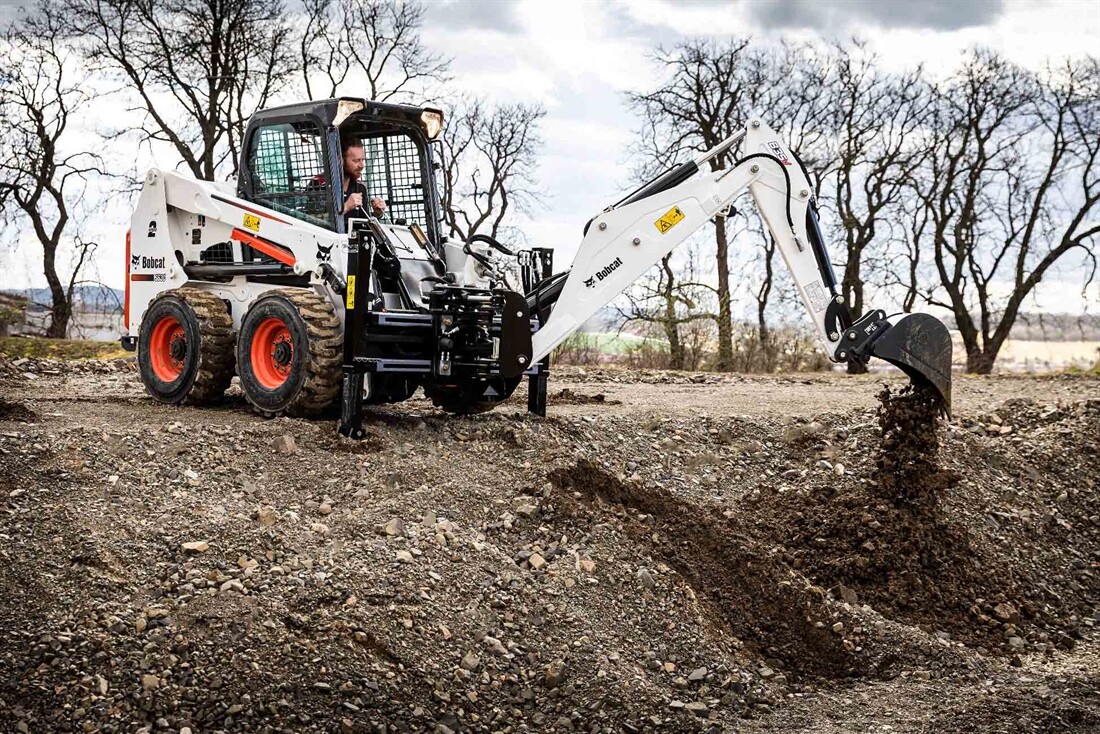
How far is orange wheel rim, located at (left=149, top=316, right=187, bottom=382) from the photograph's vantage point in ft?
35.7

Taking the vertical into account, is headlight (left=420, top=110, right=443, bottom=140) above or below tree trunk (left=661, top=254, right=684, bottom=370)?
above

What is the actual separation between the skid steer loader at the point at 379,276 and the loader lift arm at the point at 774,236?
0.01 meters

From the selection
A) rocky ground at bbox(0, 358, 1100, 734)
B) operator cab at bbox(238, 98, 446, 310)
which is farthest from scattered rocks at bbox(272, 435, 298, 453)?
operator cab at bbox(238, 98, 446, 310)

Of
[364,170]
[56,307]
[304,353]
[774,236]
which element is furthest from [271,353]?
[56,307]

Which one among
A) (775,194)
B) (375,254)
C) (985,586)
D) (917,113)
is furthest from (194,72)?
(985,586)

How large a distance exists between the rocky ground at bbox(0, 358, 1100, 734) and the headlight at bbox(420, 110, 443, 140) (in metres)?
2.55

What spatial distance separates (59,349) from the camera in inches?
760

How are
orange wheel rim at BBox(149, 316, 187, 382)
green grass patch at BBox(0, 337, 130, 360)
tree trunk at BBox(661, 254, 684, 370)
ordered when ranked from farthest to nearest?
tree trunk at BBox(661, 254, 684, 370) → green grass patch at BBox(0, 337, 130, 360) → orange wheel rim at BBox(149, 316, 187, 382)

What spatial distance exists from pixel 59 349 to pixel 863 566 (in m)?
15.2

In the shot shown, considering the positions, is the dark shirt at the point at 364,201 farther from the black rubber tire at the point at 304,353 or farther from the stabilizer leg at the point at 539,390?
the stabilizer leg at the point at 539,390

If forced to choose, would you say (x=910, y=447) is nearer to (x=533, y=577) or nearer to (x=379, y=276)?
(x=533, y=577)

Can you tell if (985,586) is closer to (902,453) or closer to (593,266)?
(902,453)

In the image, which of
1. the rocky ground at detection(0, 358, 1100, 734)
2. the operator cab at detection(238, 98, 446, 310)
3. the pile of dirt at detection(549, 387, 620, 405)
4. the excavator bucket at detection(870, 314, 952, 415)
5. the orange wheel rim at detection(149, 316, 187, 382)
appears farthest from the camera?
the pile of dirt at detection(549, 387, 620, 405)

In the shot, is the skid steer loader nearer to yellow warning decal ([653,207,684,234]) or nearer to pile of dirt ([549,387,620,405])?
yellow warning decal ([653,207,684,234])
